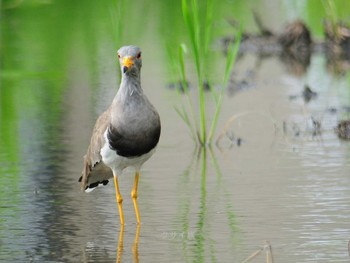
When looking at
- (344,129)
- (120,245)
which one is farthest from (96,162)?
(344,129)

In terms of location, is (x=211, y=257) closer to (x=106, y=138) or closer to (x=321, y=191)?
(x=106, y=138)

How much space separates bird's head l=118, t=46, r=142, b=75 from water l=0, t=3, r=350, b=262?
111 centimetres

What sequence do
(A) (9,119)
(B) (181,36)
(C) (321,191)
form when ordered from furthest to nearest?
(B) (181,36), (A) (9,119), (C) (321,191)

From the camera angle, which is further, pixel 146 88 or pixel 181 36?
pixel 181 36

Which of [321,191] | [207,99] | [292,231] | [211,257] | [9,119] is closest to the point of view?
[211,257]

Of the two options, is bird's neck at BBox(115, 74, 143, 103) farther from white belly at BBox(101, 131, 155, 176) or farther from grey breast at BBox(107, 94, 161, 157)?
white belly at BBox(101, 131, 155, 176)

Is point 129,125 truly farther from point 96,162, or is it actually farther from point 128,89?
point 96,162

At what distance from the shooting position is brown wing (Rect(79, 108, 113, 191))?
31.9 feet

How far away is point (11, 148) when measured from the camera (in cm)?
1311

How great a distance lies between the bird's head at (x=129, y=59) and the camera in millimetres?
9484

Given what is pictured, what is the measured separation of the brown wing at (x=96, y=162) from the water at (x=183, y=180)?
8.6 inches

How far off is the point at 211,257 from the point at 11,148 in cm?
500

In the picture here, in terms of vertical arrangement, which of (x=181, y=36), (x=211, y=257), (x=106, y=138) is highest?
(x=181, y=36)

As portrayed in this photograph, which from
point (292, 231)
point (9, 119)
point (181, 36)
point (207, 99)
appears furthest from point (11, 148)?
point (181, 36)
